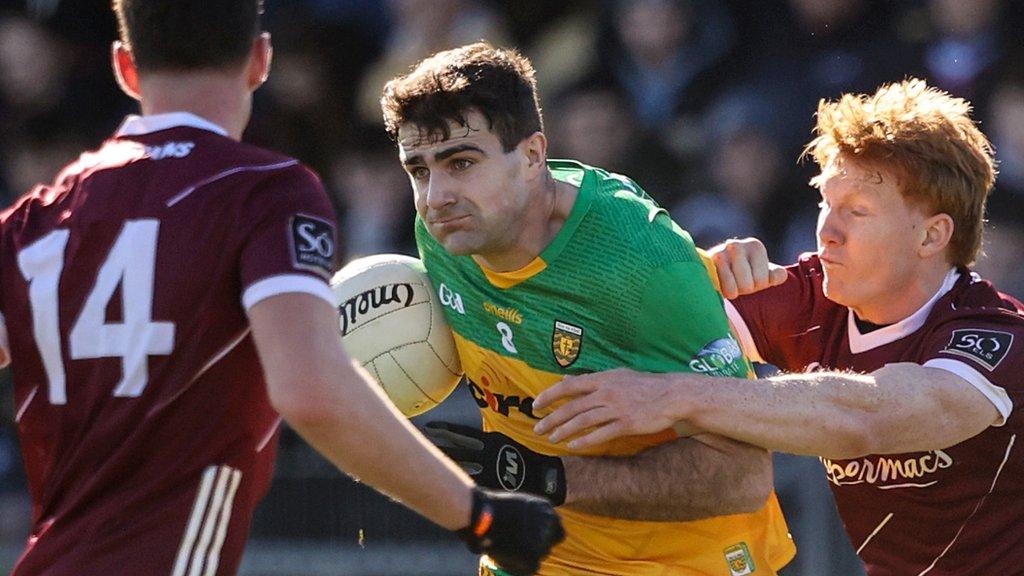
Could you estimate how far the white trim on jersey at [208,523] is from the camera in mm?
2953

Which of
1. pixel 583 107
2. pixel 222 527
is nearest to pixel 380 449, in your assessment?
pixel 222 527

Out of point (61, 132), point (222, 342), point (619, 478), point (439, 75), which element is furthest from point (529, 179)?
point (61, 132)

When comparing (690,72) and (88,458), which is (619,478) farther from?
(690,72)

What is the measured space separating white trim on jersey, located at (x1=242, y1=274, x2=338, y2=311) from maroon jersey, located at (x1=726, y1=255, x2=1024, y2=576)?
218 cm

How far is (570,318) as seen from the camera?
14.2 ft

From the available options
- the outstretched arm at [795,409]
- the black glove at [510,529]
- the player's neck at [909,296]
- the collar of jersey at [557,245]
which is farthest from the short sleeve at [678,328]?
the black glove at [510,529]

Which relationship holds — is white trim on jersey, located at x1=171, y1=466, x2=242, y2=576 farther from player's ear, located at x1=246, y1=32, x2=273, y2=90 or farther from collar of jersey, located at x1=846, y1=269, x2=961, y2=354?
collar of jersey, located at x1=846, y1=269, x2=961, y2=354

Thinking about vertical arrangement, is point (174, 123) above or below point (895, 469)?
above

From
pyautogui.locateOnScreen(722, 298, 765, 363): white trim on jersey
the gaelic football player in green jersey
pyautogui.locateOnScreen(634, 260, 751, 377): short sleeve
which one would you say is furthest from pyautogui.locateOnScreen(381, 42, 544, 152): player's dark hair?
pyautogui.locateOnScreen(722, 298, 765, 363): white trim on jersey

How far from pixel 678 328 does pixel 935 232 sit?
940 millimetres

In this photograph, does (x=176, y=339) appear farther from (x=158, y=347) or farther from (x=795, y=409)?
(x=795, y=409)

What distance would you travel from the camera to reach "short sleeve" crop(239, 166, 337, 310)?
2805 mm

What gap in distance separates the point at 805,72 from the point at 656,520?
4571mm

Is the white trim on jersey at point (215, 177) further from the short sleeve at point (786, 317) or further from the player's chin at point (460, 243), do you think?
the short sleeve at point (786, 317)
